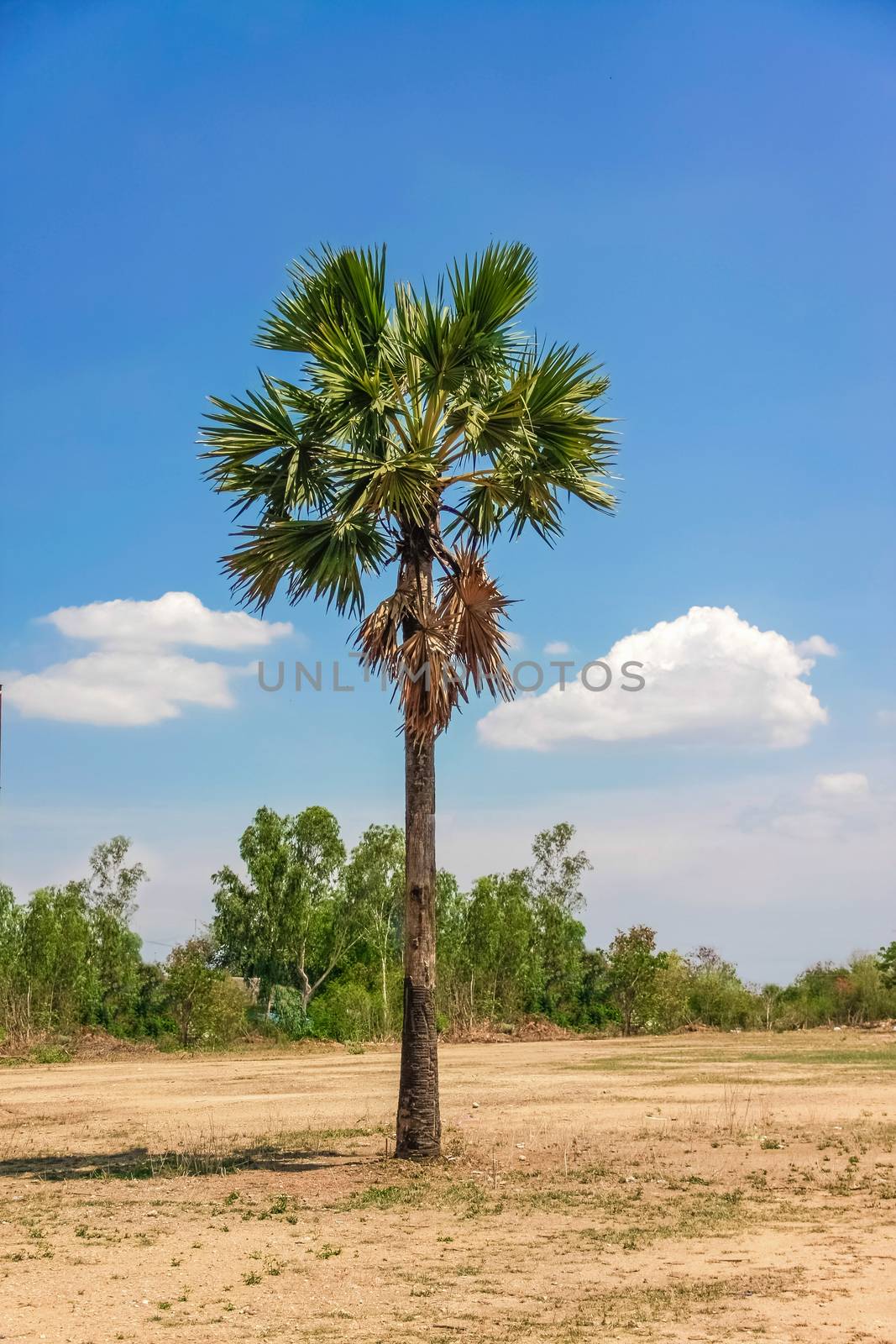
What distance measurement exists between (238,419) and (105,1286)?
8.91 m

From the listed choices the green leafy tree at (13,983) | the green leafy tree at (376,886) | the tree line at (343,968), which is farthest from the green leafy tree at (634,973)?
the green leafy tree at (13,983)

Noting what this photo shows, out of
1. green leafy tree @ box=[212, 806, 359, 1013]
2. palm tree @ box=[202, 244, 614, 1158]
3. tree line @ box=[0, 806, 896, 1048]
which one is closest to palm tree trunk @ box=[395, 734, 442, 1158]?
palm tree @ box=[202, 244, 614, 1158]

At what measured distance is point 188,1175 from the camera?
12.3 meters

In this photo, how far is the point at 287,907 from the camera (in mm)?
52375

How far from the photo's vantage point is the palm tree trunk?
12805 mm

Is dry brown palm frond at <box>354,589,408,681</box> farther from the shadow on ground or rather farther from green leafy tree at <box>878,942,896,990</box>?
green leafy tree at <box>878,942,896,990</box>

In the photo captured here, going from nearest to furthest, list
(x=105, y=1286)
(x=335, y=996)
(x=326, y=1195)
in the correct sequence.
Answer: (x=105, y=1286), (x=326, y=1195), (x=335, y=996)

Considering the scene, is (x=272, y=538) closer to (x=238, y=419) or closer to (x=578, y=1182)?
(x=238, y=419)

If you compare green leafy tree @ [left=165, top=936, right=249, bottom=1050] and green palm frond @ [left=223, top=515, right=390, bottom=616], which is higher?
green palm frond @ [left=223, top=515, right=390, bottom=616]

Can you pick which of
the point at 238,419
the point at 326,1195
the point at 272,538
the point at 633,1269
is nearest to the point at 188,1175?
the point at 326,1195

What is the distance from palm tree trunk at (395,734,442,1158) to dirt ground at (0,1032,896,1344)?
412mm

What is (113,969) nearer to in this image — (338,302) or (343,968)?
(343,968)

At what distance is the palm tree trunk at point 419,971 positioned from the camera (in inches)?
504

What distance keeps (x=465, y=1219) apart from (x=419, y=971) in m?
3.26
